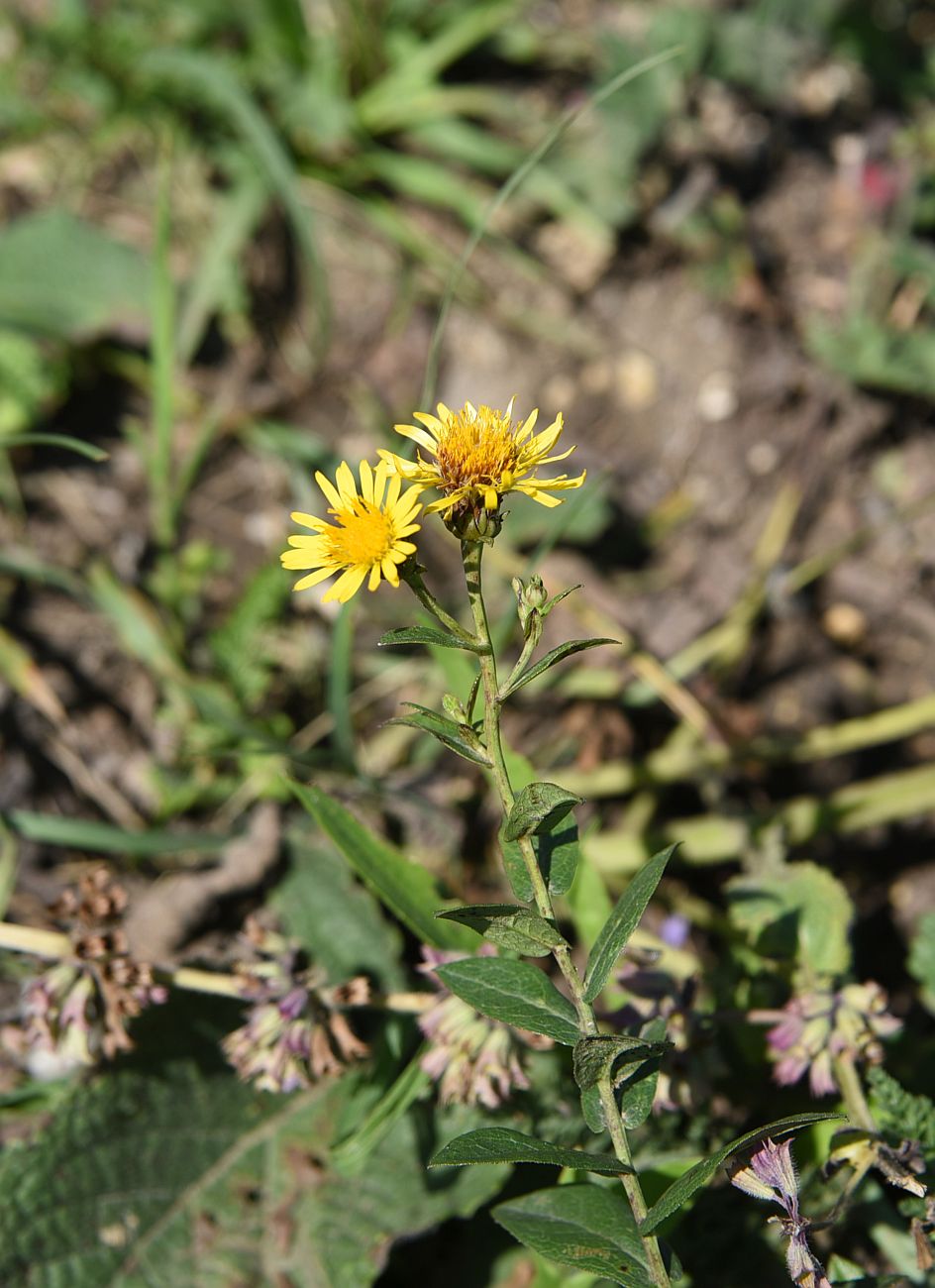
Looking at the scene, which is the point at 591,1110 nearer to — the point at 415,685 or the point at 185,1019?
the point at 185,1019

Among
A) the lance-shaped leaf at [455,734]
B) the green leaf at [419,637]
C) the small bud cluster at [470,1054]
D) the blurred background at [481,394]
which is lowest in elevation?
the small bud cluster at [470,1054]

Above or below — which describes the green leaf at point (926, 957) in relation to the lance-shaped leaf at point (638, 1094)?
above

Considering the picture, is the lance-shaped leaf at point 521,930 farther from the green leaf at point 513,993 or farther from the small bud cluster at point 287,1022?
the small bud cluster at point 287,1022

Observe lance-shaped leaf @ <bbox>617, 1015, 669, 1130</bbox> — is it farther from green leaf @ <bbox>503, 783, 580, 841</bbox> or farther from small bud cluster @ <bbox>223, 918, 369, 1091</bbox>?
small bud cluster @ <bbox>223, 918, 369, 1091</bbox>

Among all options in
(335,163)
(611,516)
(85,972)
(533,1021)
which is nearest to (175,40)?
(335,163)

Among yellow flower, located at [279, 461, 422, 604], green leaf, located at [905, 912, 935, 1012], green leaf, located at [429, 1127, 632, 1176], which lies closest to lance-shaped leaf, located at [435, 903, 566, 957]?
green leaf, located at [429, 1127, 632, 1176]

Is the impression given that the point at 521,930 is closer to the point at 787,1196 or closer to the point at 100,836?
the point at 787,1196

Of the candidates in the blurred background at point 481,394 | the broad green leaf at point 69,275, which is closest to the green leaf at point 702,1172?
the blurred background at point 481,394

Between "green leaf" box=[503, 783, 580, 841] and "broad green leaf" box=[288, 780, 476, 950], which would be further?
"broad green leaf" box=[288, 780, 476, 950]
